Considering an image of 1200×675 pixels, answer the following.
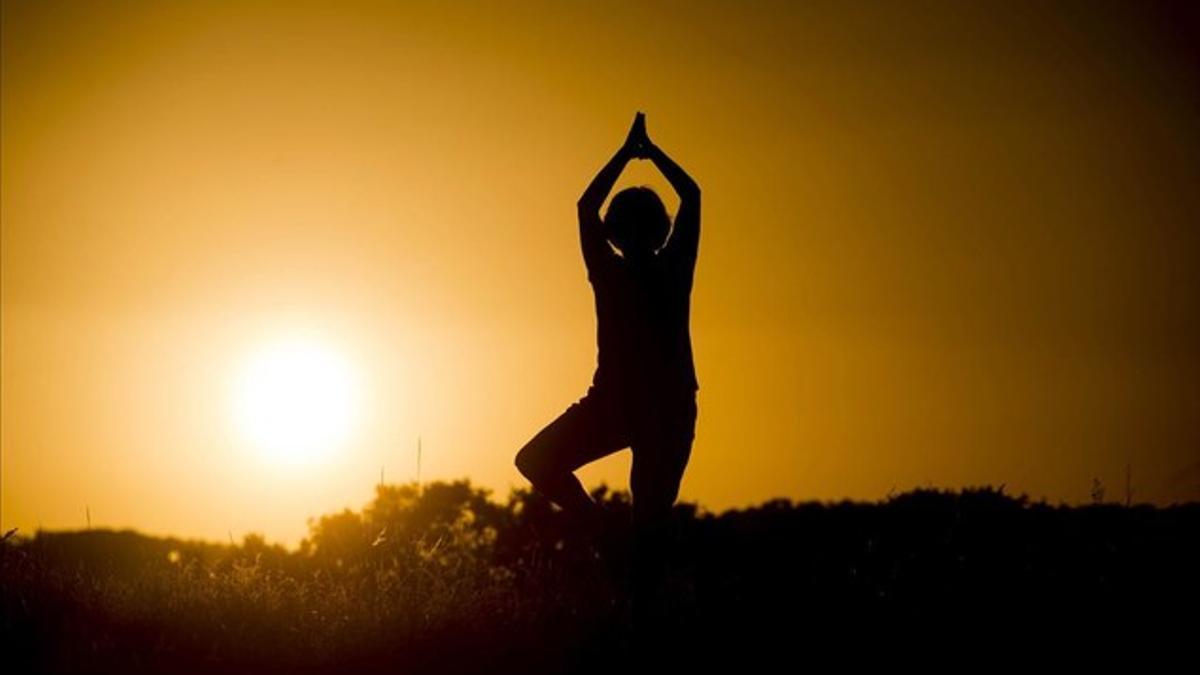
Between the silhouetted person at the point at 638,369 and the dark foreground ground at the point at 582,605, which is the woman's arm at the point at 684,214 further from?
the dark foreground ground at the point at 582,605

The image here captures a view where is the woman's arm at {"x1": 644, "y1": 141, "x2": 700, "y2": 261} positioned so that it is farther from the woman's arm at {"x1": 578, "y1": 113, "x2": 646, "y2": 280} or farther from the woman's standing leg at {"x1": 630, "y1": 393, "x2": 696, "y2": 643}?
the woman's standing leg at {"x1": 630, "y1": 393, "x2": 696, "y2": 643}

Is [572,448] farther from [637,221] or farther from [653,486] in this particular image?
[637,221]

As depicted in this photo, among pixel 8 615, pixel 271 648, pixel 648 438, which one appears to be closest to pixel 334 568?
pixel 271 648

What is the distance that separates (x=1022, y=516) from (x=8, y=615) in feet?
22.7

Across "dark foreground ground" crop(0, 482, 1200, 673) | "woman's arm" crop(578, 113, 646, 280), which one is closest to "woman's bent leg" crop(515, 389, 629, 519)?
"dark foreground ground" crop(0, 482, 1200, 673)

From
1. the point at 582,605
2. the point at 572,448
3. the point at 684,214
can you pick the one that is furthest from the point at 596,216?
the point at 582,605

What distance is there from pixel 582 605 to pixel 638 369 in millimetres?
1792

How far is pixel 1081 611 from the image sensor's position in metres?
6.54

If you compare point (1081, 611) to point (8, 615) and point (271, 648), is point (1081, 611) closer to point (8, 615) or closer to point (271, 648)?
point (271, 648)

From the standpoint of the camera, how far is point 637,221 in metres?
6.16

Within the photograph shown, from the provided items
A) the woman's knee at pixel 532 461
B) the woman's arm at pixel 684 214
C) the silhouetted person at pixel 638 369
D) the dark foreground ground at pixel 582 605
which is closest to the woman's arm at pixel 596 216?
the silhouetted person at pixel 638 369

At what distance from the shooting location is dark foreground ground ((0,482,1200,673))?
5996mm

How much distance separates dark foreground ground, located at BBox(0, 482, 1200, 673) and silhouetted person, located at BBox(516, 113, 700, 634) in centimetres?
32

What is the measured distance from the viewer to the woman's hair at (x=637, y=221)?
615cm
